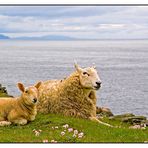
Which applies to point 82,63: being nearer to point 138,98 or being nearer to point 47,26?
point 138,98

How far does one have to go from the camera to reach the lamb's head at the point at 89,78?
13.4 m

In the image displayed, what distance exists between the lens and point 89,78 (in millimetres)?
13555

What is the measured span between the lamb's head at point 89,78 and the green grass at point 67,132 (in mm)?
956

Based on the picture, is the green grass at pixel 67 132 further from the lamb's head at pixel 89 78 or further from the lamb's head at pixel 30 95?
the lamb's head at pixel 89 78

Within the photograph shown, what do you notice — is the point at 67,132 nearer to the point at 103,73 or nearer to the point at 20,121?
the point at 20,121

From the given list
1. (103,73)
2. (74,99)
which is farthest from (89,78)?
(103,73)

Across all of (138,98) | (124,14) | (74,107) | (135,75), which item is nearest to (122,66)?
(135,75)

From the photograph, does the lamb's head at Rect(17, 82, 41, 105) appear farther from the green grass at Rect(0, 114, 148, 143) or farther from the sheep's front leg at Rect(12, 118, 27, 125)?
the green grass at Rect(0, 114, 148, 143)

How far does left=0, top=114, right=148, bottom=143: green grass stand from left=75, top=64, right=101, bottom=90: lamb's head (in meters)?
0.96

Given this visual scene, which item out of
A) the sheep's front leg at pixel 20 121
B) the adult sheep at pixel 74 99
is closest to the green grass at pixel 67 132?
the sheep's front leg at pixel 20 121

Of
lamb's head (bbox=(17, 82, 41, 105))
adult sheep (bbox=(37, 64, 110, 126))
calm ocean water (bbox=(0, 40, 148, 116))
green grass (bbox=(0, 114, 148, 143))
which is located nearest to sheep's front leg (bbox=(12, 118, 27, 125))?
green grass (bbox=(0, 114, 148, 143))

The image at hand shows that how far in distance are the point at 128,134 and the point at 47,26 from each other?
301 inches

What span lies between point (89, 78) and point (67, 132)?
6.87ft

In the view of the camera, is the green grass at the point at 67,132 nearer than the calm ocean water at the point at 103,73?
Yes
